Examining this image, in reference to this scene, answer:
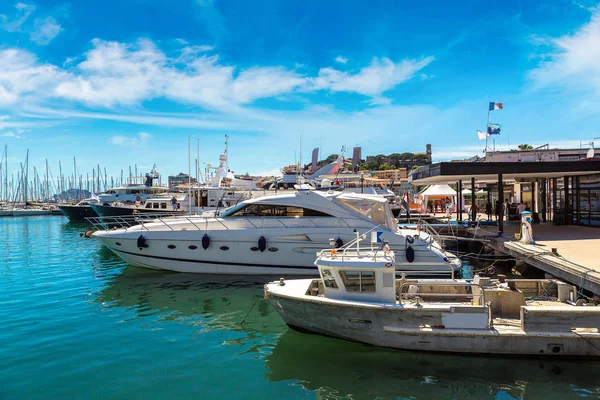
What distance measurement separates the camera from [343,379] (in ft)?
25.0

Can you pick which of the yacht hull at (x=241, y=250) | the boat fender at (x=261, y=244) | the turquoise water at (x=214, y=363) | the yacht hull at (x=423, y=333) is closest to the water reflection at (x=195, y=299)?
the turquoise water at (x=214, y=363)

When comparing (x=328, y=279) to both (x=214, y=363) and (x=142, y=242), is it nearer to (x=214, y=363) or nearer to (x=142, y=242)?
(x=214, y=363)

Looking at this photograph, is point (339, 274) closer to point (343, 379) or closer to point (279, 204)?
point (343, 379)

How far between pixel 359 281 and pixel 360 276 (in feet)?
0.42

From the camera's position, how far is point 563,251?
1378 centimetres

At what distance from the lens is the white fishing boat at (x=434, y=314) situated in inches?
316

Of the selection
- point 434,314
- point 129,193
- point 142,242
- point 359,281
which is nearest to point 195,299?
point 142,242

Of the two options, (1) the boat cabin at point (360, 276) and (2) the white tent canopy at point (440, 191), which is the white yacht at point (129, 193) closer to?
(2) the white tent canopy at point (440, 191)

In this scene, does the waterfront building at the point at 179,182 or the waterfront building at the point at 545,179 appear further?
the waterfront building at the point at 179,182

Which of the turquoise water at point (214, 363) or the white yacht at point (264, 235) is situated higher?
the white yacht at point (264, 235)

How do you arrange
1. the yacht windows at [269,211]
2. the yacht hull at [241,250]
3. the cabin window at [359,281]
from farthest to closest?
1. the yacht windows at [269,211]
2. the yacht hull at [241,250]
3. the cabin window at [359,281]

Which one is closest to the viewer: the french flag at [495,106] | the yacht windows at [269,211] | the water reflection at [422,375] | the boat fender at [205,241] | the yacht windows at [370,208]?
the water reflection at [422,375]

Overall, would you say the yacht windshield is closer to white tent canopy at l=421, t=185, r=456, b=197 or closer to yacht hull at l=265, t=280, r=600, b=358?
yacht hull at l=265, t=280, r=600, b=358

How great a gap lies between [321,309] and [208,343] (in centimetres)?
276
